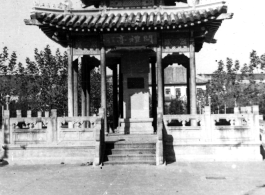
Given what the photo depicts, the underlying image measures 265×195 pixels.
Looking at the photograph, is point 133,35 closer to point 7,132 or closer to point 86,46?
point 86,46

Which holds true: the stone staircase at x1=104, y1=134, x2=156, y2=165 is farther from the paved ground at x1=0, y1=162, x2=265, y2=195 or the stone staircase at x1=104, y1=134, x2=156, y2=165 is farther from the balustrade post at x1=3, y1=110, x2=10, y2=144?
the balustrade post at x1=3, y1=110, x2=10, y2=144

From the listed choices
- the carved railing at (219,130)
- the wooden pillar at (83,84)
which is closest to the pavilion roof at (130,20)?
the wooden pillar at (83,84)

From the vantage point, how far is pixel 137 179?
348 inches

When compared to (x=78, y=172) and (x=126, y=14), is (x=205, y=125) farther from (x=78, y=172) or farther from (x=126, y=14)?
(x=126, y=14)

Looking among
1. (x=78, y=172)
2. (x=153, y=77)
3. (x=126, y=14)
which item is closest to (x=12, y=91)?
(x=153, y=77)

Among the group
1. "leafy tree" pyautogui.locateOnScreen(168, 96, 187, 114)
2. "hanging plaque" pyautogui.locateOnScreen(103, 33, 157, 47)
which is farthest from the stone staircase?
"leafy tree" pyautogui.locateOnScreen(168, 96, 187, 114)

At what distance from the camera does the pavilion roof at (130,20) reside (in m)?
13.1

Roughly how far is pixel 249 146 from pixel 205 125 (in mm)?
1702

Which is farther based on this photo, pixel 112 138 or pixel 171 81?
pixel 171 81

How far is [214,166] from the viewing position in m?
10.8

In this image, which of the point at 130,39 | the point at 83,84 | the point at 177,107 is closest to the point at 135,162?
the point at 130,39

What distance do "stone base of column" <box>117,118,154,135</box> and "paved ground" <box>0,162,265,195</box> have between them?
4.08 metres

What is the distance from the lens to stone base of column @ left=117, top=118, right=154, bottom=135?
596 inches

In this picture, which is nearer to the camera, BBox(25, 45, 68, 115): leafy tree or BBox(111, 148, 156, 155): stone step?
BBox(111, 148, 156, 155): stone step
